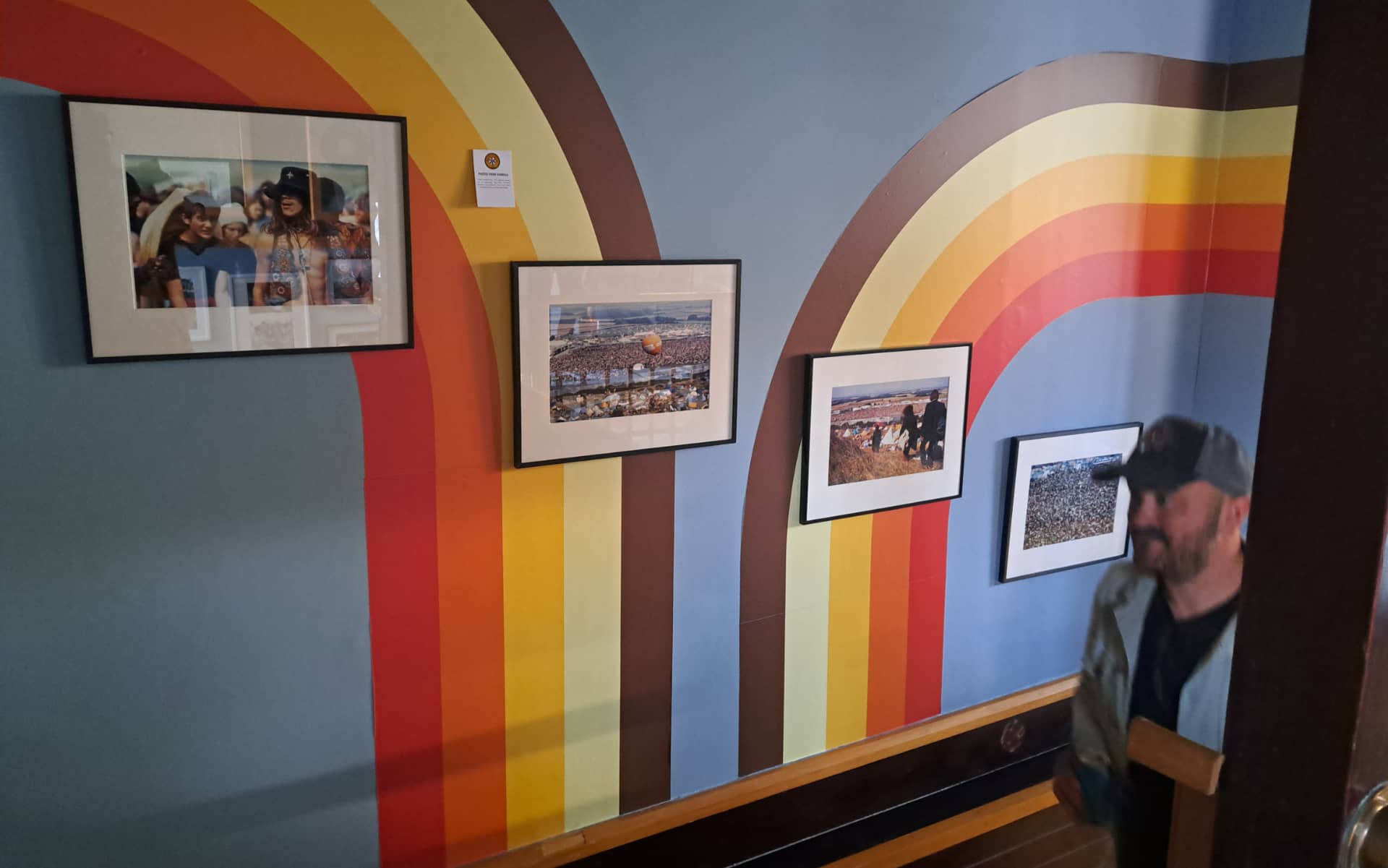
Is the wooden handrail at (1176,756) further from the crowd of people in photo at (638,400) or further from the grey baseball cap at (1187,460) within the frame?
the crowd of people in photo at (638,400)

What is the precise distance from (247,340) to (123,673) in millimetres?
683

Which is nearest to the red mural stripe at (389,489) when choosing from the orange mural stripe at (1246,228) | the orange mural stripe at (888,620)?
the orange mural stripe at (888,620)

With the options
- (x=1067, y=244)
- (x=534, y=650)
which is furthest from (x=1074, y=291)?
(x=534, y=650)

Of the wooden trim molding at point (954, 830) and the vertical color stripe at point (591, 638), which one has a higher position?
the vertical color stripe at point (591, 638)

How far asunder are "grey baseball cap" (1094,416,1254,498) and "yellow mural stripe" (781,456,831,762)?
121 cm

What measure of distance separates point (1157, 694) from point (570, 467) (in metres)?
1.44

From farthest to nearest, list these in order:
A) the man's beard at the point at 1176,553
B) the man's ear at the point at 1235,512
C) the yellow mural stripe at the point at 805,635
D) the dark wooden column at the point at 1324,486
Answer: the yellow mural stripe at the point at 805,635 < the man's ear at the point at 1235,512 < the man's beard at the point at 1176,553 < the dark wooden column at the point at 1324,486

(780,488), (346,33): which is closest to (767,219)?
(780,488)

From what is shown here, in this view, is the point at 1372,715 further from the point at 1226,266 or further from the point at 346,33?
the point at 1226,266

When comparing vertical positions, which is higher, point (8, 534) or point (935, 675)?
point (8, 534)

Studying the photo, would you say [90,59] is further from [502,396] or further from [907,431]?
[907,431]

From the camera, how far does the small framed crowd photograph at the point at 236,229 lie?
1.70 metres

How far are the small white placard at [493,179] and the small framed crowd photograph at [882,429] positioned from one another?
0.89 m

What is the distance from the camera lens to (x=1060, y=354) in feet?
9.84
